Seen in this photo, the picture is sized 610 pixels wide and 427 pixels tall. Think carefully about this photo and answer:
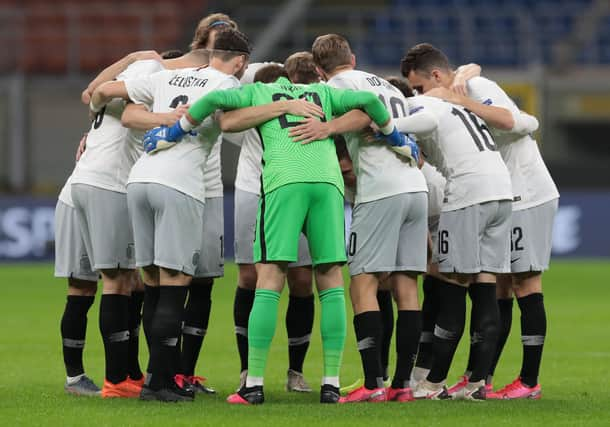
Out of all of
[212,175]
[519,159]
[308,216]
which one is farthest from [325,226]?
[519,159]

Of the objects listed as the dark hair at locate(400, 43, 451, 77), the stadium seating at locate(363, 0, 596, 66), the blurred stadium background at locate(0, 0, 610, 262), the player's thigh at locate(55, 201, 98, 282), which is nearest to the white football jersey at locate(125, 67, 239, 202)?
the player's thigh at locate(55, 201, 98, 282)

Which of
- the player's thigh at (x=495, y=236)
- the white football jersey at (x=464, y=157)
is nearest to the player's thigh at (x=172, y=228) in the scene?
the white football jersey at (x=464, y=157)

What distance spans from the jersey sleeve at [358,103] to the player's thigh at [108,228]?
1.43 m

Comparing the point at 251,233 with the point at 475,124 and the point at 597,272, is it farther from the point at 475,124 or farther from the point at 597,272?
the point at 597,272

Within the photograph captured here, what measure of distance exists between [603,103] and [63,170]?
9.84 m

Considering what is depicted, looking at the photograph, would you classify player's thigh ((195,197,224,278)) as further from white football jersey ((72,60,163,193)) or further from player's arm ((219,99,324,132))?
player's arm ((219,99,324,132))

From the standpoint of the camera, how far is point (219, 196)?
7.82m

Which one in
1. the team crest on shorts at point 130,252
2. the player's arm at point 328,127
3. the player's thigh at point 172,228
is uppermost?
the player's arm at point 328,127

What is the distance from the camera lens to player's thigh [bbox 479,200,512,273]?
7.48 m

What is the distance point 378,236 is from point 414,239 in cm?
26

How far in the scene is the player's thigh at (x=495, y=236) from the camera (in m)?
7.48

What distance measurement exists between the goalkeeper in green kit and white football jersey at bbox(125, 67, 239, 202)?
0.36ft

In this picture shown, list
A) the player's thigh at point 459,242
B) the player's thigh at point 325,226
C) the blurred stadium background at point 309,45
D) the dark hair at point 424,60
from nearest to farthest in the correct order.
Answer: the player's thigh at point 325,226, the player's thigh at point 459,242, the dark hair at point 424,60, the blurred stadium background at point 309,45

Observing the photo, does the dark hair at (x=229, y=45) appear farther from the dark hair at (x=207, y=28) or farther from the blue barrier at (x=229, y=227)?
the blue barrier at (x=229, y=227)
